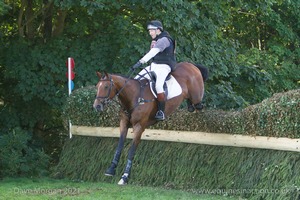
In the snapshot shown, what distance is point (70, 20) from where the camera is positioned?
2012 centimetres

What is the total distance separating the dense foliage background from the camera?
57.5 feet

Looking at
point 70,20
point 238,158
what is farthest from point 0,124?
point 238,158

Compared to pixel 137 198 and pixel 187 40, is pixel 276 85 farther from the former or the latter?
pixel 137 198

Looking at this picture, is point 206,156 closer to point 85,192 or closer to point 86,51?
point 85,192

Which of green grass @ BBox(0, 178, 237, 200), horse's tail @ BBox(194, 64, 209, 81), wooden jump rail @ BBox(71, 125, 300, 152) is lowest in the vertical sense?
green grass @ BBox(0, 178, 237, 200)

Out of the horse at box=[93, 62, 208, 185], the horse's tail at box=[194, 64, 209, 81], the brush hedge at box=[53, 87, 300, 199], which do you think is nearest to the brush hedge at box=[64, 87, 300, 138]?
the brush hedge at box=[53, 87, 300, 199]

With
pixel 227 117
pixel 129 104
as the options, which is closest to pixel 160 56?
pixel 129 104

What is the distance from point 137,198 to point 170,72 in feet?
8.82

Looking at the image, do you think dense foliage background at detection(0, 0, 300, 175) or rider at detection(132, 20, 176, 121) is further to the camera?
dense foliage background at detection(0, 0, 300, 175)

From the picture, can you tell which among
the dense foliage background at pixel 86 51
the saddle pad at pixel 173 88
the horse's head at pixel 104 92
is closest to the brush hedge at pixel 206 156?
the saddle pad at pixel 173 88

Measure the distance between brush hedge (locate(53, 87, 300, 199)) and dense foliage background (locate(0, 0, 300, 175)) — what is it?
182cm

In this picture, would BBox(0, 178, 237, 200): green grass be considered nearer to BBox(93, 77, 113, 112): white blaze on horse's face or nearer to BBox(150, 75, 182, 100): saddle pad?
BBox(93, 77, 113, 112): white blaze on horse's face

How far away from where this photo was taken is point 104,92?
12.3m

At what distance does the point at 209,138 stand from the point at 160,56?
173 cm
